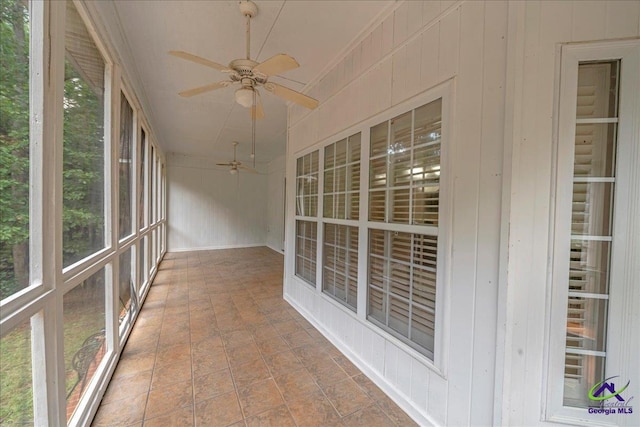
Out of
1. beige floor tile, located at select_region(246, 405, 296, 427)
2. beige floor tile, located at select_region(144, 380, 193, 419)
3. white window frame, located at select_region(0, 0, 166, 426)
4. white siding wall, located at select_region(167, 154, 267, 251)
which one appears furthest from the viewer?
white siding wall, located at select_region(167, 154, 267, 251)

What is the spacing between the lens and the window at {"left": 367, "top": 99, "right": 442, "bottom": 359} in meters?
1.64

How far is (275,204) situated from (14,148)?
7.20 m

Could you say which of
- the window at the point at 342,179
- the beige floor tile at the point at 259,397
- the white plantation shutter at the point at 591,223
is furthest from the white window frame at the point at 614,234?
the beige floor tile at the point at 259,397

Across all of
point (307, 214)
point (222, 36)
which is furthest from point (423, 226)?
point (222, 36)

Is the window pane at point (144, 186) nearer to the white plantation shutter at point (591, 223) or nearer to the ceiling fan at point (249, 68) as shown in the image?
the ceiling fan at point (249, 68)

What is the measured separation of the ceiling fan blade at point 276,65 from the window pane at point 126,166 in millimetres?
1585

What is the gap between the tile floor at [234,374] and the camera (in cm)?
168

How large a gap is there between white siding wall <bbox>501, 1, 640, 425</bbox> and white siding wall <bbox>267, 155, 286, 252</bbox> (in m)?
6.67

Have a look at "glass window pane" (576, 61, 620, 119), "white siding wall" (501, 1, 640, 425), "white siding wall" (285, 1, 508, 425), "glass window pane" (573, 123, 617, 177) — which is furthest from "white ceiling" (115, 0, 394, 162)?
"glass window pane" (573, 123, 617, 177)

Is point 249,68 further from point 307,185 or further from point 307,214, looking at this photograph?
point 307,214

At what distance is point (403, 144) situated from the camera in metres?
1.86

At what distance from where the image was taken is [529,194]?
3.96 ft

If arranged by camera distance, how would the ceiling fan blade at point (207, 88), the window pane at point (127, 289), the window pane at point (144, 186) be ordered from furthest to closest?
the window pane at point (144, 186) → the window pane at point (127, 289) → the ceiling fan blade at point (207, 88)

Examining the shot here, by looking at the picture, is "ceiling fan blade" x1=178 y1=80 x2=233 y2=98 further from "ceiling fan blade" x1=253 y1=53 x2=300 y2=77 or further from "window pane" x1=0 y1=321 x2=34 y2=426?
"window pane" x1=0 y1=321 x2=34 y2=426
